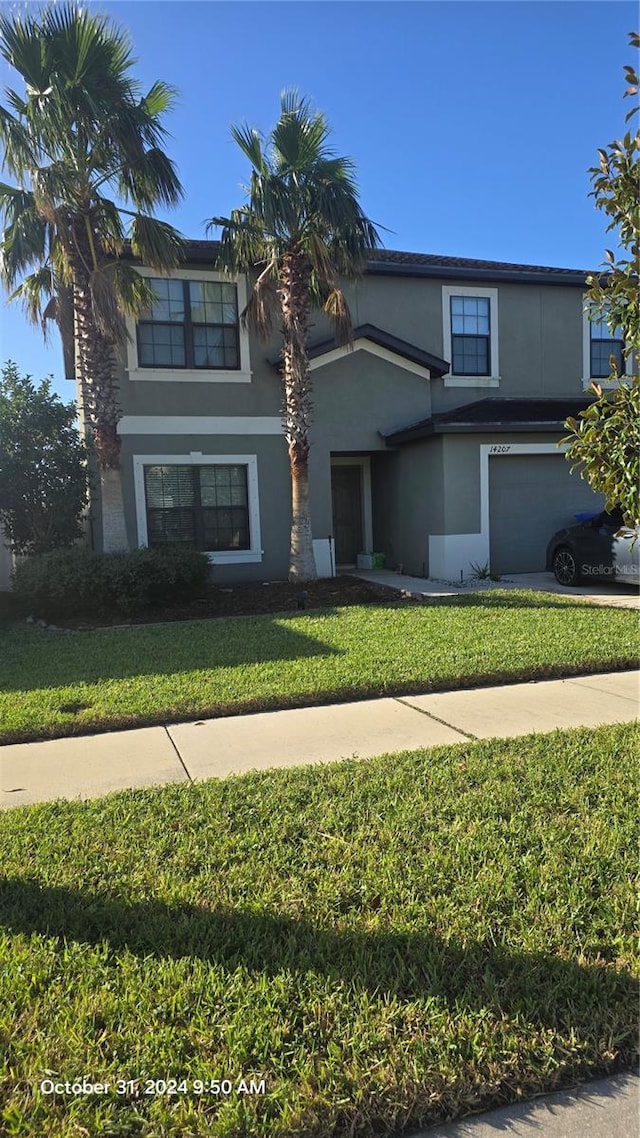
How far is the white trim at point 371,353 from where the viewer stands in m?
14.4

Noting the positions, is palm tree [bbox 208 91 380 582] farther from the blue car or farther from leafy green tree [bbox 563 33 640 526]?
leafy green tree [bbox 563 33 640 526]

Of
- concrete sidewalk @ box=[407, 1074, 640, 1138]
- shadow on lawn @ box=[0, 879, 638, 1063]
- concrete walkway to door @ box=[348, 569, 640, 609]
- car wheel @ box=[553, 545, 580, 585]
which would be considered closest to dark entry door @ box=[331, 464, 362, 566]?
concrete walkway to door @ box=[348, 569, 640, 609]

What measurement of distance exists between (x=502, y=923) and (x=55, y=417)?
11122 mm

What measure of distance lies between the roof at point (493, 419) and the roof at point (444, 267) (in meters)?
2.72

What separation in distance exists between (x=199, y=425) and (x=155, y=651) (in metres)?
7.06

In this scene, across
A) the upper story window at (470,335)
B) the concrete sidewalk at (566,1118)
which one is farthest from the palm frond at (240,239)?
the concrete sidewalk at (566,1118)

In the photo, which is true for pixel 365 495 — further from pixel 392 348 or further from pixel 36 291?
pixel 36 291

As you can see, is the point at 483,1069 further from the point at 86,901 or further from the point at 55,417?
the point at 55,417

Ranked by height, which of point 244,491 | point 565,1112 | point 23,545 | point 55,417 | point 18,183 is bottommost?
point 565,1112

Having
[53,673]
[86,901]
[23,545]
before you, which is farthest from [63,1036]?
[23,545]

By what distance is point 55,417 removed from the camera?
11.7 m

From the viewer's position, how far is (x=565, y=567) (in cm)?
1260

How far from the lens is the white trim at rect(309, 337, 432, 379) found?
1439 cm

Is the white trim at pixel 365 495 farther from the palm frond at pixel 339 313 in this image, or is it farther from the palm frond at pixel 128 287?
the palm frond at pixel 128 287
